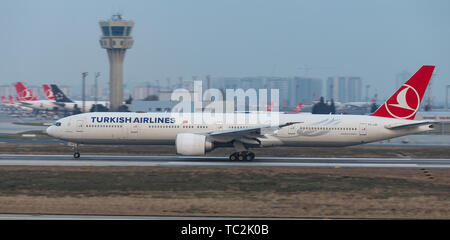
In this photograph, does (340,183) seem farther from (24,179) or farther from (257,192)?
(24,179)

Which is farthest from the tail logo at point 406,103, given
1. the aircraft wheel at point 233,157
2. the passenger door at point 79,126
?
the passenger door at point 79,126

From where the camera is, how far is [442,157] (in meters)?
39.9

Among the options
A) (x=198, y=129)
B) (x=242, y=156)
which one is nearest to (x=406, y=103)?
(x=242, y=156)

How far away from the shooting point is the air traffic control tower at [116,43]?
15250 cm

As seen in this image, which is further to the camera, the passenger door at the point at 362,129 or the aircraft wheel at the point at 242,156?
the passenger door at the point at 362,129

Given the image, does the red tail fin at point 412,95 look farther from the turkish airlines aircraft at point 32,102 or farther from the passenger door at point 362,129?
the turkish airlines aircraft at point 32,102

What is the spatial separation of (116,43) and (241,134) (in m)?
124

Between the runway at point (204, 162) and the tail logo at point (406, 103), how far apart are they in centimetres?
320

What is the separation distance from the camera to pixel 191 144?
33562mm

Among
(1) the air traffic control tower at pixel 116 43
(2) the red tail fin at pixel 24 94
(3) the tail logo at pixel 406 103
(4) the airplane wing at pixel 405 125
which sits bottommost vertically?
(4) the airplane wing at pixel 405 125

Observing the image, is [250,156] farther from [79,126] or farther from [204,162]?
[79,126]

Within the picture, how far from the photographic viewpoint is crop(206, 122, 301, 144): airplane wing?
34312 millimetres

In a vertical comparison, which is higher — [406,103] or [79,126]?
[406,103]
